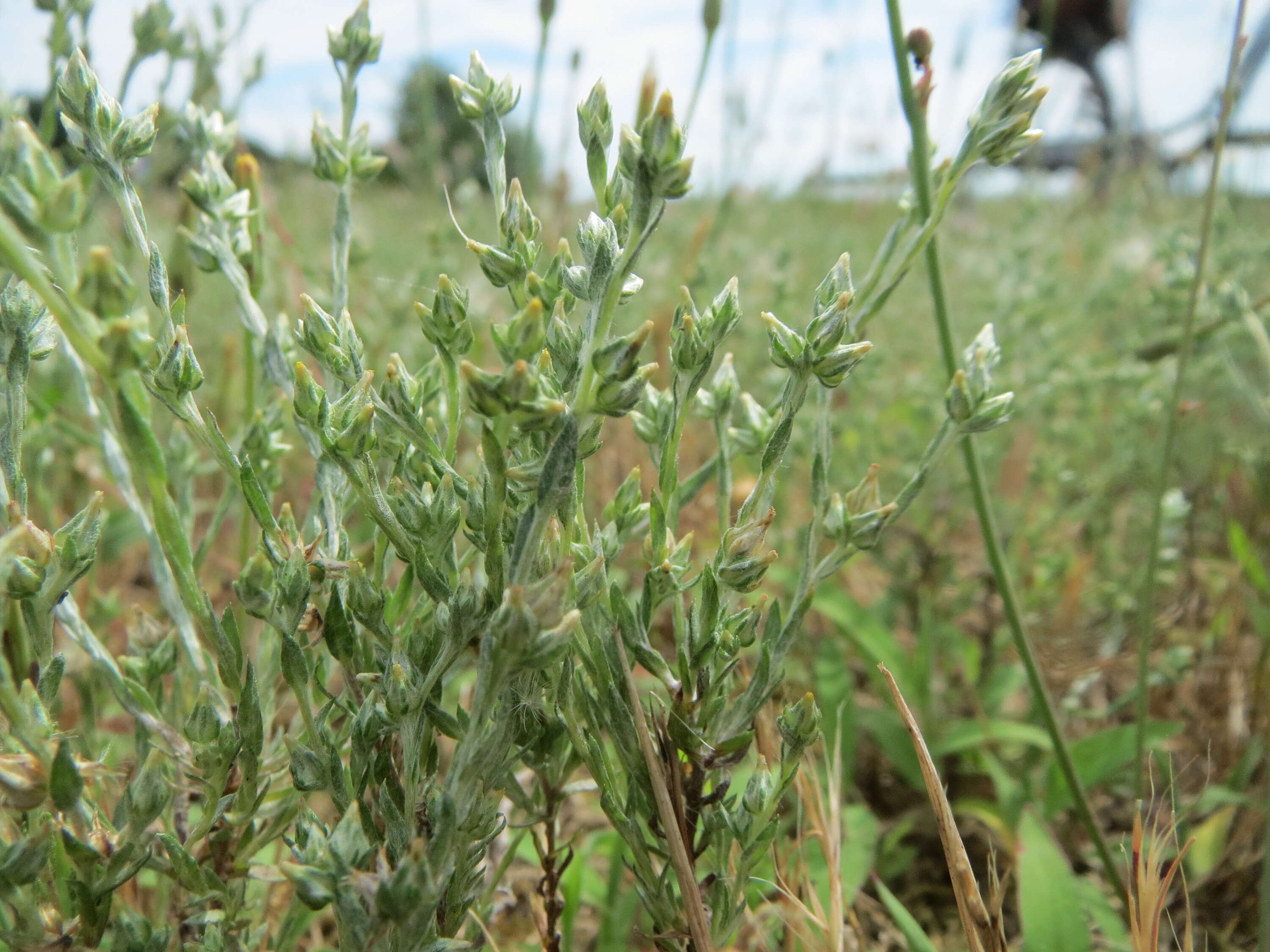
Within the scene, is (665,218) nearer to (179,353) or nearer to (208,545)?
(208,545)

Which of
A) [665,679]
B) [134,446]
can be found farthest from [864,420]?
[134,446]

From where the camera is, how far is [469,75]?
2.77 ft

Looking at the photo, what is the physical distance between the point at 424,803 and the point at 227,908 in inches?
7.8

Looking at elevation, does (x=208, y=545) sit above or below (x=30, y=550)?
below

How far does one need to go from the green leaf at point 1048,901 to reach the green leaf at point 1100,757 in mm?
303

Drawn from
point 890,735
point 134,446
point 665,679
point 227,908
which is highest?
point 134,446

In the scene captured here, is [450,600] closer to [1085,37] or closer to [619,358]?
[619,358]

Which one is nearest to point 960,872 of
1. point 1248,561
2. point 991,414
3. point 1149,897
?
point 1149,897

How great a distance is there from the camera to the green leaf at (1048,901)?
1061 millimetres

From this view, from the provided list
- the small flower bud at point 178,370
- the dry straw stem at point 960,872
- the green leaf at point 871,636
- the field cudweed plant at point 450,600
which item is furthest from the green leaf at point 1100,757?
the small flower bud at point 178,370

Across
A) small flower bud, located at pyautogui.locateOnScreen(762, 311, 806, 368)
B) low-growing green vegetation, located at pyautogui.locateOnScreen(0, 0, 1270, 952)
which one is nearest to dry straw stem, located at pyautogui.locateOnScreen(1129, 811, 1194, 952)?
low-growing green vegetation, located at pyautogui.locateOnScreen(0, 0, 1270, 952)

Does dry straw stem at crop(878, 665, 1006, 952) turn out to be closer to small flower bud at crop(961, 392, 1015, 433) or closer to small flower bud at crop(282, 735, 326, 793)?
small flower bud at crop(961, 392, 1015, 433)

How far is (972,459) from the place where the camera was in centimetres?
101

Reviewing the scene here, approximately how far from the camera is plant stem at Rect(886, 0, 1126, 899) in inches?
35.8
